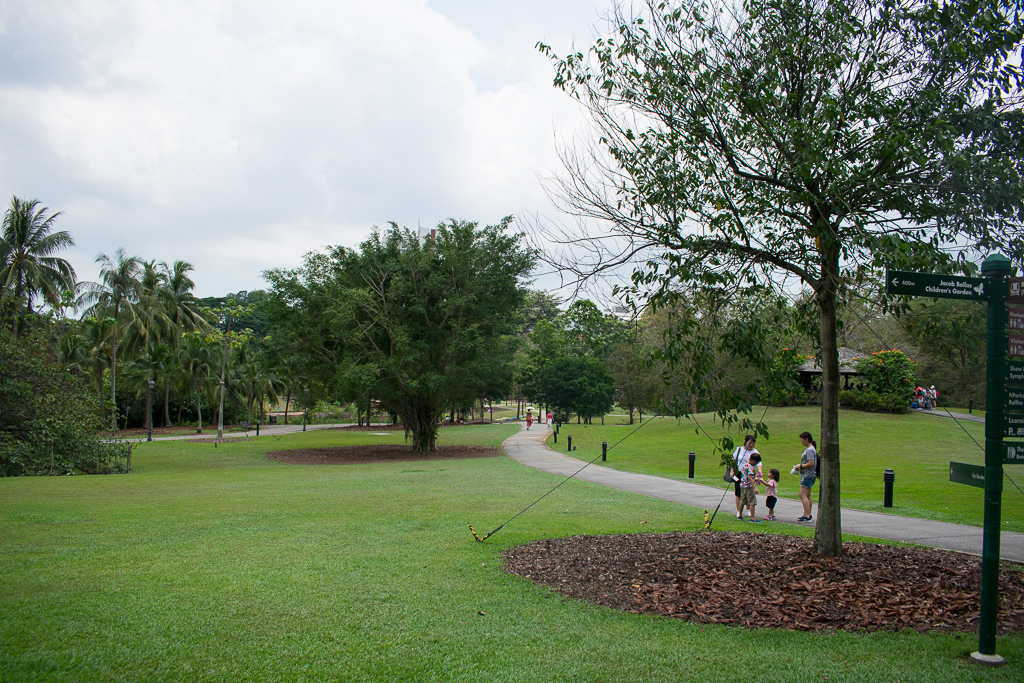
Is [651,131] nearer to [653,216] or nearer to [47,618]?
[653,216]

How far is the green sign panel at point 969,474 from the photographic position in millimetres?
4570

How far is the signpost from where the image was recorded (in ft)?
14.4

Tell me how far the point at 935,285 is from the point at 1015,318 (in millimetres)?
595

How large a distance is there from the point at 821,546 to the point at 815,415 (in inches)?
1476

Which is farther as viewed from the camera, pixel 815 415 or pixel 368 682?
pixel 815 415

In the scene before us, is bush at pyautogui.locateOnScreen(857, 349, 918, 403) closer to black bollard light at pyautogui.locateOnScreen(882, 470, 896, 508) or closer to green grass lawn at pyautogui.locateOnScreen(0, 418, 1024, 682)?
black bollard light at pyautogui.locateOnScreen(882, 470, 896, 508)

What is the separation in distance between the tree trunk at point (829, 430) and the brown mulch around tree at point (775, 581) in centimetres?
27

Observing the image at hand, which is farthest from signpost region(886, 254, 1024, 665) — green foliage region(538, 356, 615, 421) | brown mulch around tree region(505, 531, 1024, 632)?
green foliage region(538, 356, 615, 421)

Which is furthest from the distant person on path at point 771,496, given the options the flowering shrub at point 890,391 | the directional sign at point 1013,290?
the flowering shrub at point 890,391

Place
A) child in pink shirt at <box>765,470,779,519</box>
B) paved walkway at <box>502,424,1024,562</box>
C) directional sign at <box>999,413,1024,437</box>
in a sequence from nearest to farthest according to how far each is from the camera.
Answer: directional sign at <box>999,413,1024,437</box> → paved walkway at <box>502,424,1024,562</box> → child in pink shirt at <box>765,470,779,519</box>

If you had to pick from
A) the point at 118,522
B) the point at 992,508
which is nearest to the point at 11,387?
the point at 118,522

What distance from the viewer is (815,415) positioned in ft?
135

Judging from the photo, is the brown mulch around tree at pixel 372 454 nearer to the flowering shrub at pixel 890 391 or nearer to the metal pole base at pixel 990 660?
the flowering shrub at pixel 890 391

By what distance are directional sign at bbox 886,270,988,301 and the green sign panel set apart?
1.19m
